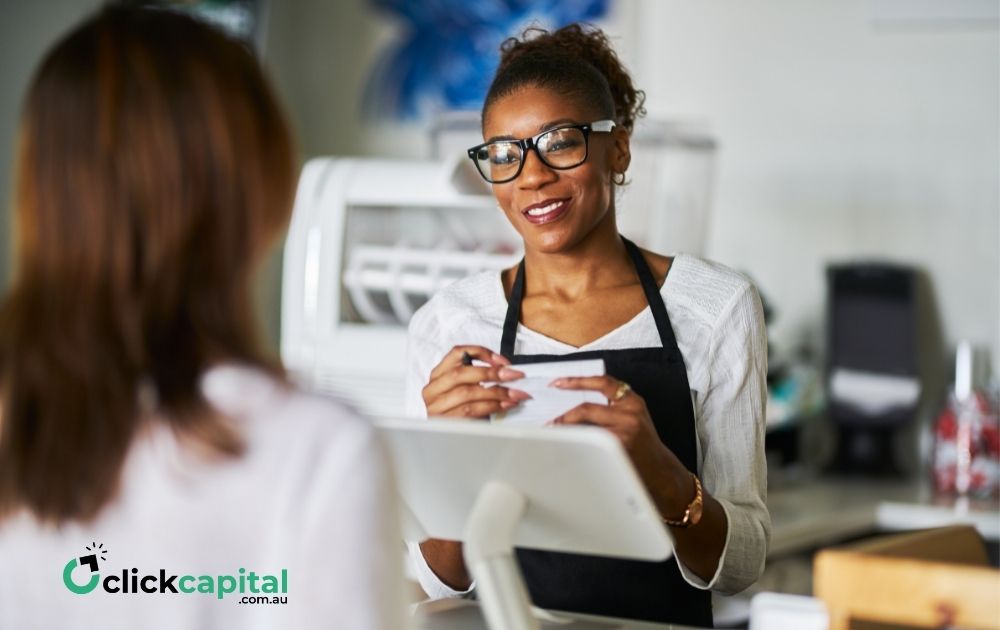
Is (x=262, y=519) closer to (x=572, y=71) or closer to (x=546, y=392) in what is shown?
(x=546, y=392)

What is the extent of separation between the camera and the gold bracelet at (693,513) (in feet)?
4.64

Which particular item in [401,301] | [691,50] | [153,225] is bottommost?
[401,301]

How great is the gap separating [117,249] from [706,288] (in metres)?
0.89

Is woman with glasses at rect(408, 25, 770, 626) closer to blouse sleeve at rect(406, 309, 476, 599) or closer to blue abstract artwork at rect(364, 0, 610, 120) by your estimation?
blouse sleeve at rect(406, 309, 476, 599)

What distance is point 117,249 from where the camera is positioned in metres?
0.88

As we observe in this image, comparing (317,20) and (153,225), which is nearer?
(153,225)

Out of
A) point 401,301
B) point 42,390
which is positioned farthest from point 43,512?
point 401,301

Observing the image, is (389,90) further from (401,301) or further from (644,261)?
(644,261)

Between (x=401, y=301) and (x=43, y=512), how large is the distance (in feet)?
5.06

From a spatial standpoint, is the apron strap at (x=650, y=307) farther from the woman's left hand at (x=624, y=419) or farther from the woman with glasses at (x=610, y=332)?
the woman's left hand at (x=624, y=419)

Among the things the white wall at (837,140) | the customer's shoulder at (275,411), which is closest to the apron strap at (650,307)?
the customer's shoulder at (275,411)

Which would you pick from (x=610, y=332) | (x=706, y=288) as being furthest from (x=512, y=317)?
(x=706, y=288)

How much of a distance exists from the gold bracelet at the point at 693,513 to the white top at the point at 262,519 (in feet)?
1.86

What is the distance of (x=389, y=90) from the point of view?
12.8 feet
